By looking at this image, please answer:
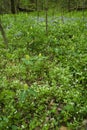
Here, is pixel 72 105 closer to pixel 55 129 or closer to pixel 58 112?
pixel 58 112

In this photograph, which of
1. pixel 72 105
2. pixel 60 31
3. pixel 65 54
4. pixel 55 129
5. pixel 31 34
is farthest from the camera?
pixel 60 31

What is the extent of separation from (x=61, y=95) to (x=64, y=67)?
1.66m

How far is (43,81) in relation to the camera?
22.2 ft

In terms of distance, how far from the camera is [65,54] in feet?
27.3

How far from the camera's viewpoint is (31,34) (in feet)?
32.2

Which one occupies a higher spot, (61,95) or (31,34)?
(31,34)

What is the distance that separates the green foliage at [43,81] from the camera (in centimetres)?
545

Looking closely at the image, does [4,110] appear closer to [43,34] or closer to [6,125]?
[6,125]

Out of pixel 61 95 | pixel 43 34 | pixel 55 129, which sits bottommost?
pixel 55 129

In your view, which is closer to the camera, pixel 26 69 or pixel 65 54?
pixel 26 69

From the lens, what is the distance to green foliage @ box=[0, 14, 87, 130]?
5.45 m

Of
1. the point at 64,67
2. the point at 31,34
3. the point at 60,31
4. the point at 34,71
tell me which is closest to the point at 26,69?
the point at 34,71

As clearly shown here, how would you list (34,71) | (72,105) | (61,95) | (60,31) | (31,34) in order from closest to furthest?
(72,105)
(61,95)
(34,71)
(31,34)
(60,31)

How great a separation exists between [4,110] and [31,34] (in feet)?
15.9
